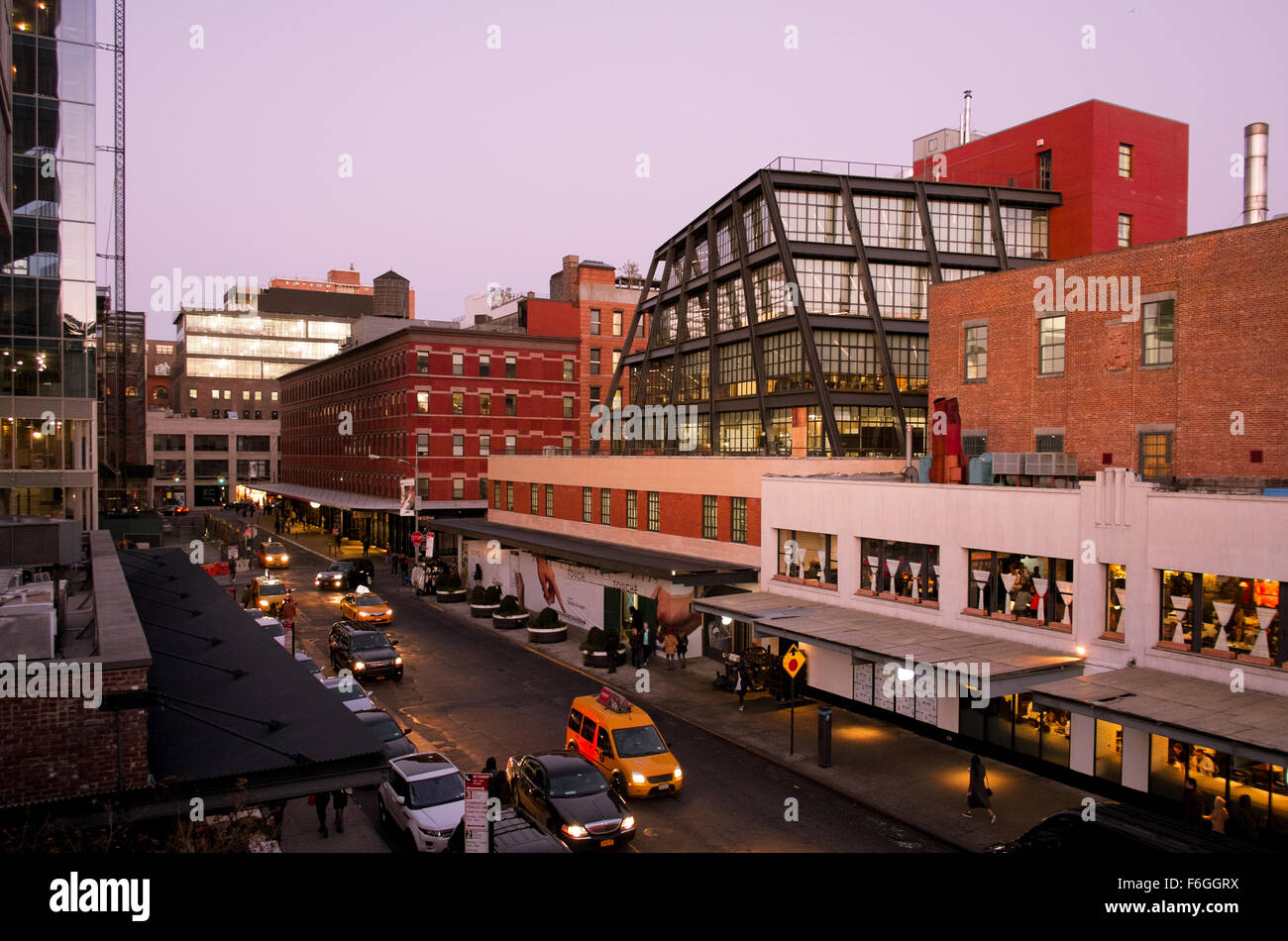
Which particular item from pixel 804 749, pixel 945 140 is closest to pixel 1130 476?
pixel 804 749

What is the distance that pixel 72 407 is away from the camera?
4134 cm

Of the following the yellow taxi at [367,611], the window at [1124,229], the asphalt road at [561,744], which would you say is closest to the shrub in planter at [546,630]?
the asphalt road at [561,744]

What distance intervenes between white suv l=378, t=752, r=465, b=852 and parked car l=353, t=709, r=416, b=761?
49.1 inches

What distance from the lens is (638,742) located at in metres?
20.6

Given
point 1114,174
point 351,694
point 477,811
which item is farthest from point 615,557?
point 1114,174

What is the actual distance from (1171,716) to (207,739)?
15.8 m

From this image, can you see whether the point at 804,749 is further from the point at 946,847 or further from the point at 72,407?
the point at 72,407

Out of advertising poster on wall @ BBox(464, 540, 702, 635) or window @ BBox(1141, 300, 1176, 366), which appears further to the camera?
advertising poster on wall @ BBox(464, 540, 702, 635)

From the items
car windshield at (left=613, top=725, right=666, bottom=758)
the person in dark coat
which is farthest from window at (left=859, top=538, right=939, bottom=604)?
the person in dark coat

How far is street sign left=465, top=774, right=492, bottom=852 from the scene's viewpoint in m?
12.9

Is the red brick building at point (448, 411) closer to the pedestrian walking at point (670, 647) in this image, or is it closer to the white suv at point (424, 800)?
the pedestrian walking at point (670, 647)

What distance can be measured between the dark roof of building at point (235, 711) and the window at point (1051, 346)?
81.9ft

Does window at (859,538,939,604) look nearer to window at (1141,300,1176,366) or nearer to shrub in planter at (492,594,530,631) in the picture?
window at (1141,300,1176,366)

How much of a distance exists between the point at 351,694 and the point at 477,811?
1268cm
